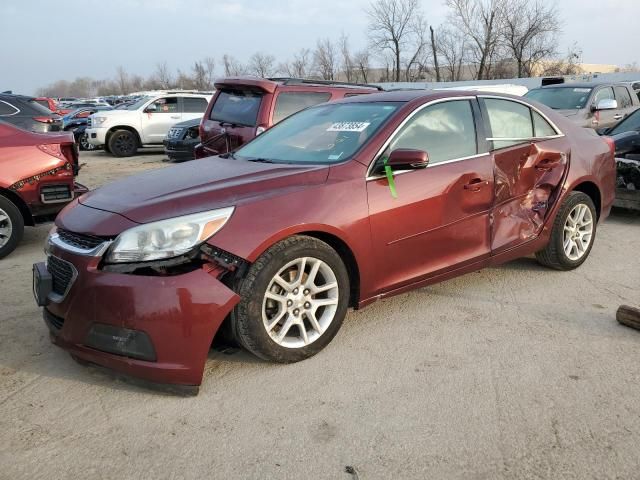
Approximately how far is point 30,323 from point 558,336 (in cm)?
361

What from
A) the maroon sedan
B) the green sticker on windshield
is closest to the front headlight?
the maroon sedan

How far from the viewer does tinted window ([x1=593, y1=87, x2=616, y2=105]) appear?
10.7 metres

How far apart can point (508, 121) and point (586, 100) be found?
734 centimetres

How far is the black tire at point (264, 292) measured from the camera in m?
2.98

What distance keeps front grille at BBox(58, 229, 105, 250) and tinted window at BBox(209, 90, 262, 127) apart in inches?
159

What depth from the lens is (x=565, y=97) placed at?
1092cm

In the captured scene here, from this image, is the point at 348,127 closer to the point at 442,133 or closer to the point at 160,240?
the point at 442,133

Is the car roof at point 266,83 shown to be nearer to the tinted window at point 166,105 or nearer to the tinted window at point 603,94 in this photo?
the tinted window at point 603,94

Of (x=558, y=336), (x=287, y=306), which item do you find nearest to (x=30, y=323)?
(x=287, y=306)

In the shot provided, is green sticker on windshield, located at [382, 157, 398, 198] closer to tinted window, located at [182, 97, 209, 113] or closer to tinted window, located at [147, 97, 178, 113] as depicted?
tinted window, located at [182, 97, 209, 113]

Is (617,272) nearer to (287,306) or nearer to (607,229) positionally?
(607,229)

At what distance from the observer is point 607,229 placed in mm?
6469

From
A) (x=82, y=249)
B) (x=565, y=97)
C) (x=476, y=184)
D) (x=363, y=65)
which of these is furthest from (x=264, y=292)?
(x=363, y=65)

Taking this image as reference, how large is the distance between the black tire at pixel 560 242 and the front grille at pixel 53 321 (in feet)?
12.2
